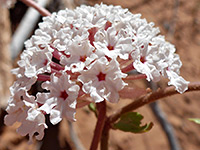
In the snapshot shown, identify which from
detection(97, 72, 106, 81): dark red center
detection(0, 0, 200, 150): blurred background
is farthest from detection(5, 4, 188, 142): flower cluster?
detection(0, 0, 200, 150): blurred background

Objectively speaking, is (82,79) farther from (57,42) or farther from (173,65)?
(173,65)

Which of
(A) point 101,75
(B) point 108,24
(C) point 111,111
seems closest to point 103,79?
(A) point 101,75

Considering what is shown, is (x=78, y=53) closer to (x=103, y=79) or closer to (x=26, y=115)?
(x=103, y=79)

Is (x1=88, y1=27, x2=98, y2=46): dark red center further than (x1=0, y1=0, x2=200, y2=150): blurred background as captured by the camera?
No

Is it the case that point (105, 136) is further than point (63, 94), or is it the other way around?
point (105, 136)

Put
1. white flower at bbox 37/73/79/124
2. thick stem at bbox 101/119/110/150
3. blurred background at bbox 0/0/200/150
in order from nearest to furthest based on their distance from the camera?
white flower at bbox 37/73/79/124
thick stem at bbox 101/119/110/150
blurred background at bbox 0/0/200/150

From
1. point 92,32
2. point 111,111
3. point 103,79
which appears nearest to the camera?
point 103,79

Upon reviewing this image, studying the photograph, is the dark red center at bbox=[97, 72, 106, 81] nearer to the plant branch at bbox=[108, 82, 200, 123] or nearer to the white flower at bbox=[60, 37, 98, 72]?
the white flower at bbox=[60, 37, 98, 72]

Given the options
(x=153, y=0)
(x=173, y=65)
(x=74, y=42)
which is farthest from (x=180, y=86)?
(x=153, y=0)
